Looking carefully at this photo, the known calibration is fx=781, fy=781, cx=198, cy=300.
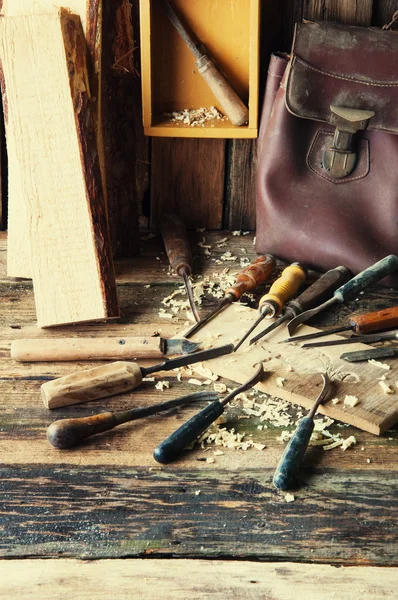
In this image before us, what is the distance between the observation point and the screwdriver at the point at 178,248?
6.03ft

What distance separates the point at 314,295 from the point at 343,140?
38 cm

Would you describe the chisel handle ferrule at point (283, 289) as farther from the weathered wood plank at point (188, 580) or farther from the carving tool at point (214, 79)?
the weathered wood plank at point (188, 580)

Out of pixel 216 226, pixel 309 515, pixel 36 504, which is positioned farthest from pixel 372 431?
pixel 216 226

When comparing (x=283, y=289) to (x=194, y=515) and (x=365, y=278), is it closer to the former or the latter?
(x=365, y=278)

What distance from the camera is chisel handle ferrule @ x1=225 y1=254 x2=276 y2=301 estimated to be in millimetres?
1788

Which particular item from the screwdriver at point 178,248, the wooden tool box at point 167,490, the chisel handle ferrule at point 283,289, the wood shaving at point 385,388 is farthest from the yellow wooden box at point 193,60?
the wood shaving at point 385,388

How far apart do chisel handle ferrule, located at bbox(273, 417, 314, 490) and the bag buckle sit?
756 millimetres

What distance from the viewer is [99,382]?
4.73 feet

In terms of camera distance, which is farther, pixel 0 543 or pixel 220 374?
pixel 220 374

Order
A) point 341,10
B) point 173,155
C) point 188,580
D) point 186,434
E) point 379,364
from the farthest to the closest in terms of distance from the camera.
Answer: point 173,155 < point 341,10 < point 379,364 < point 186,434 < point 188,580

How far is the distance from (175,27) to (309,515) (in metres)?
1.31

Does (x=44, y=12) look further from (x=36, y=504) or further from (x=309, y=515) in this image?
(x=309, y=515)

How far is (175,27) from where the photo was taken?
198 cm

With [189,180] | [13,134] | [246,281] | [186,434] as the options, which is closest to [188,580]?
[186,434]
